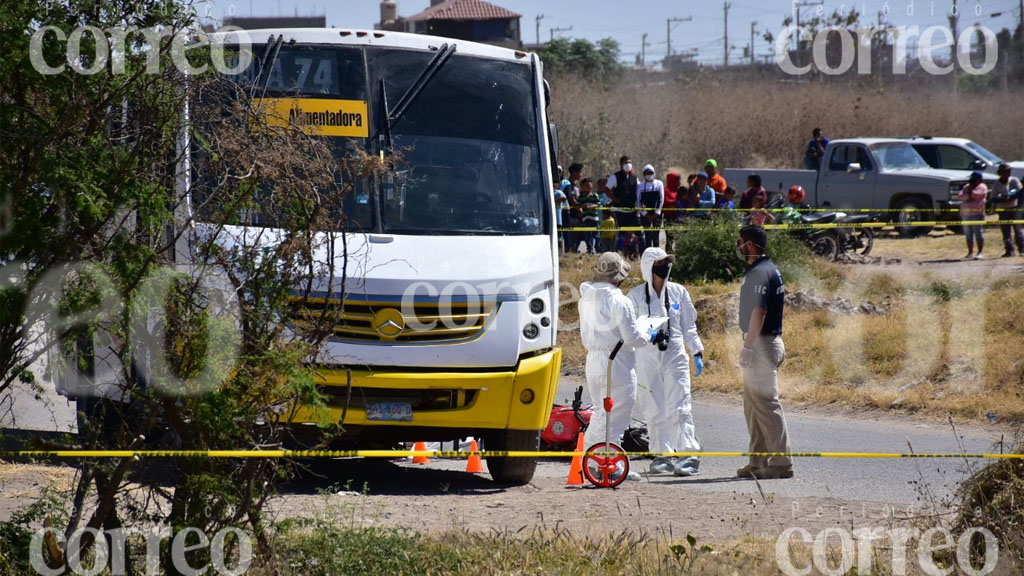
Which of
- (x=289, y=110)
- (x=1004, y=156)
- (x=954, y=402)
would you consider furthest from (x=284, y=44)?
(x=1004, y=156)

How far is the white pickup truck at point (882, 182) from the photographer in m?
25.5

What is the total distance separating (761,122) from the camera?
1822 inches

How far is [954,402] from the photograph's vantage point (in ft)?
40.3

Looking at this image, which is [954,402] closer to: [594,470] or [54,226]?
[594,470]

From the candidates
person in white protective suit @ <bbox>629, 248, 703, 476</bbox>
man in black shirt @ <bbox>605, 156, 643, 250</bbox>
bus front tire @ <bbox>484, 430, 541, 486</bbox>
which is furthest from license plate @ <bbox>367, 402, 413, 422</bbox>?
man in black shirt @ <bbox>605, 156, 643, 250</bbox>

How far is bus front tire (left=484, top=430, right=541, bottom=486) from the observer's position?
845cm

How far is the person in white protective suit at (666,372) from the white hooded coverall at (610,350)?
1.35 feet

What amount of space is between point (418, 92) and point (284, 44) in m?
1.06

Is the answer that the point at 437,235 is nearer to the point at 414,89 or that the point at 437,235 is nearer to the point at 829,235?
the point at 414,89

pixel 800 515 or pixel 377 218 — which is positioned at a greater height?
pixel 377 218

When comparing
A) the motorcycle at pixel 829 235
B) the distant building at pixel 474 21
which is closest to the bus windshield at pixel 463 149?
the motorcycle at pixel 829 235

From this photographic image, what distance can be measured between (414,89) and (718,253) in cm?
1047

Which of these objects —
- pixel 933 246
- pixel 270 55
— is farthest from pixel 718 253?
pixel 270 55

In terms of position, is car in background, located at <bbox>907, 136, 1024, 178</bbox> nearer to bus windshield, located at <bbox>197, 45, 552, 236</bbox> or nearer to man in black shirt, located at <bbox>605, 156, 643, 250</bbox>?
man in black shirt, located at <bbox>605, 156, 643, 250</bbox>
